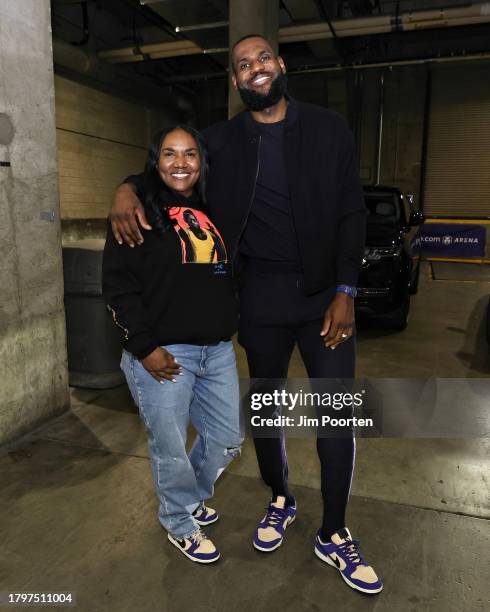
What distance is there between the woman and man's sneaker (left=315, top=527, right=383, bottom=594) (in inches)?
17.5

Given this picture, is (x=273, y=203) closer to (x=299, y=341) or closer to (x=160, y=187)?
(x=160, y=187)

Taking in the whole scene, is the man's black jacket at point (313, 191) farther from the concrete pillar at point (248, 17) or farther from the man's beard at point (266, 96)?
the concrete pillar at point (248, 17)

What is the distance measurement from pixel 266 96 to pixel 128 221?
2.30 feet

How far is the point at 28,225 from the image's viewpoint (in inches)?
120

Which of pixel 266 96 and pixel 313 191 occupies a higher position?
pixel 266 96

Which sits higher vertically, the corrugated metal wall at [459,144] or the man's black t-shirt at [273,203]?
the corrugated metal wall at [459,144]

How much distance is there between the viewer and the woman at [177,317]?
1736 mm

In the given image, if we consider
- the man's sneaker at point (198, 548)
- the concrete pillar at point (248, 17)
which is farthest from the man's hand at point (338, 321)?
the concrete pillar at point (248, 17)

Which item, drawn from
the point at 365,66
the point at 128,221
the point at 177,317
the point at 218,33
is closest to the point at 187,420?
the point at 177,317

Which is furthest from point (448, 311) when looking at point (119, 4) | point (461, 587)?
point (119, 4)

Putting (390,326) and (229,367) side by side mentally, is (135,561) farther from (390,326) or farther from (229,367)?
(390,326)

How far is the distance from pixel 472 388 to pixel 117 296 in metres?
3.36

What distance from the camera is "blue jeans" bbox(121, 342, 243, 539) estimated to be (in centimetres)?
182

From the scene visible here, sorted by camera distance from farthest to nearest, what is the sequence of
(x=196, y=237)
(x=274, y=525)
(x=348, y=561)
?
(x=274, y=525)
(x=348, y=561)
(x=196, y=237)
